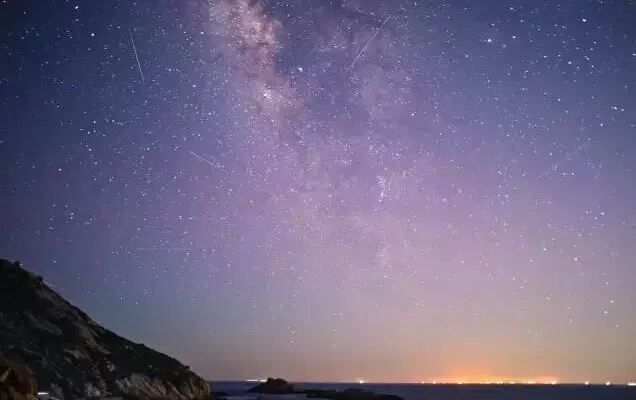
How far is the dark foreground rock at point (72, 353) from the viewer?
66.4m

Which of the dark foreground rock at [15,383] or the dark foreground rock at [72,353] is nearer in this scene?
the dark foreground rock at [15,383]

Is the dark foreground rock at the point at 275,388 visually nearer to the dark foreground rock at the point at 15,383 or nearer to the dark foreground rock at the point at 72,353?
the dark foreground rock at the point at 72,353

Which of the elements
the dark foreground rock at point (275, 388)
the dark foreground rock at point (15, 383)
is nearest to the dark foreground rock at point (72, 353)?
the dark foreground rock at point (15, 383)

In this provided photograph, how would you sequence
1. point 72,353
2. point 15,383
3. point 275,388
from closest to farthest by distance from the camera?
1. point 15,383
2. point 72,353
3. point 275,388

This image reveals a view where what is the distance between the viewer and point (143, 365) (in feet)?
277

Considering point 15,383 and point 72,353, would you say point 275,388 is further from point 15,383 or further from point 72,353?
point 15,383

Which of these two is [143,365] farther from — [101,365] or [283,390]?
[283,390]

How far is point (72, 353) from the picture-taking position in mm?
72062

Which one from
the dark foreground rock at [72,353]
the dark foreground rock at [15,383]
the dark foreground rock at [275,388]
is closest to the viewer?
the dark foreground rock at [15,383]

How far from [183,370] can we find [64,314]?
2247cm

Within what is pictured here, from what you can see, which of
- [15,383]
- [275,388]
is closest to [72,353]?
[15,383]

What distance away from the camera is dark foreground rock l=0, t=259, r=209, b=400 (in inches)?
2616

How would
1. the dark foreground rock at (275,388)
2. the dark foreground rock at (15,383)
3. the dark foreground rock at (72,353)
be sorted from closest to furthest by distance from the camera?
the dark foreground rock at (15,383), the dark foreground rock at (72,353), the dark foreground rock at (275,388)

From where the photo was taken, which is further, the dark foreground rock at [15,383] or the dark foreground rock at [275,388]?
the dark foreground rock at [275,388]
